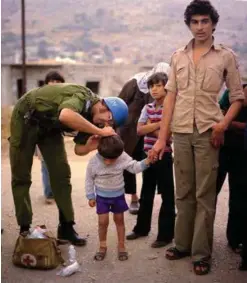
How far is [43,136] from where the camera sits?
144 inches

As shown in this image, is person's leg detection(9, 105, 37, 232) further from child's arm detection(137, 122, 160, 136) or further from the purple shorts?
child's arm detection(137, 122, 160, 136)

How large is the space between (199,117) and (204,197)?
0.58m

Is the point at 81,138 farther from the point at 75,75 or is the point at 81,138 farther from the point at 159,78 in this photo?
the point at 75,75

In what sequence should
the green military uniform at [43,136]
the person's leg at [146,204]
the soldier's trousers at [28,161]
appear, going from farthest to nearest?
the person's leg at [146,204] → the soldier's trousers at [28,161] → the green military uniform at [43,136]

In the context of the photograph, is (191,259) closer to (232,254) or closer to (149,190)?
(232,254)

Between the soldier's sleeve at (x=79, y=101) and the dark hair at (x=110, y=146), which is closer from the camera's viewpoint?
the soldier's sleeve at (x=79, y=101)

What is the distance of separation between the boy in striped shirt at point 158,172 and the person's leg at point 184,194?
296 millimetres

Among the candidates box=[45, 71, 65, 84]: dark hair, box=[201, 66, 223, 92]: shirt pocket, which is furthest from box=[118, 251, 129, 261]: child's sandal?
box=[45, 71, 65, 84]: dark hair

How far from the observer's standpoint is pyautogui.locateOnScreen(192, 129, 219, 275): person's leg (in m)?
3.14

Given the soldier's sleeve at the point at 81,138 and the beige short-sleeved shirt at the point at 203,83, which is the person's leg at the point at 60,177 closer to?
the soldier's sleeve at the point at 81,138

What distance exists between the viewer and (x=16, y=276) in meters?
3.28

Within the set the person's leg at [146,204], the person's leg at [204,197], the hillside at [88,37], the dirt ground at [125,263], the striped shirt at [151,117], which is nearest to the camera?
the person's leg at [204,197]

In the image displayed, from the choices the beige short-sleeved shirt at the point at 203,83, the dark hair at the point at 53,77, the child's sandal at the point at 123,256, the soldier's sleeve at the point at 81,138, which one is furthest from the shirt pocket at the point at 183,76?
the dark hair at the point at 53,77

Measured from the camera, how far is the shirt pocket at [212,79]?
3.02 meters
